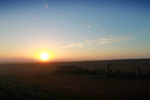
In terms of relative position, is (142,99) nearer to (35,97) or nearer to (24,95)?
(35,97)

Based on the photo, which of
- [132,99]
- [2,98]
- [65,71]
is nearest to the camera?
[132,99]

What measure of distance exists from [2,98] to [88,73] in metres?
14.5

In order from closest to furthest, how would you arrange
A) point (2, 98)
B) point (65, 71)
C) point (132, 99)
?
point (132, 99)
point (2, 98)
point (65, 71)

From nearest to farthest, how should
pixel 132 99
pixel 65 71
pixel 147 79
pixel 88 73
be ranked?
pixel 132 99, pixel 147 79, pixel 88 73, pixel 65 71

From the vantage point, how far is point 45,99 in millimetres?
9141

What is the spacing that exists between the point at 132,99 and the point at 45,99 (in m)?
5.49

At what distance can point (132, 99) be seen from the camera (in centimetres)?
895

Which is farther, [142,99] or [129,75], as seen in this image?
[129,75]

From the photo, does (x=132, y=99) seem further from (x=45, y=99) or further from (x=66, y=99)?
(x=45, y=99)

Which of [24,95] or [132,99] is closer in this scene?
[132,99]

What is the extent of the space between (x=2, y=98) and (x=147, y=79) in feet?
47.3

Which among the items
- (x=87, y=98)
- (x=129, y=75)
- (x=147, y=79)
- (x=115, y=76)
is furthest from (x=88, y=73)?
(x=87, y=98)

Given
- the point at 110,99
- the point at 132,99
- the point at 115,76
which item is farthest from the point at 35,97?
the point at 115,76

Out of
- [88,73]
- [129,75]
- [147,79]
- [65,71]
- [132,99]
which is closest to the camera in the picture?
[132,99]
